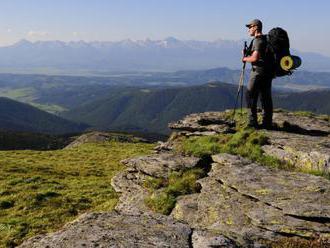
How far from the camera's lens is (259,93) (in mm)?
23656

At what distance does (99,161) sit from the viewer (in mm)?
39156

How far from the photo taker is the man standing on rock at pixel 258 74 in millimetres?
21797

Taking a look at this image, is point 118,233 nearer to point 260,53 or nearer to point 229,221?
point 229,221

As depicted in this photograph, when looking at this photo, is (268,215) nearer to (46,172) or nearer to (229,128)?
(229,128)

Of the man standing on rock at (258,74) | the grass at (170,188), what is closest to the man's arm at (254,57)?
the man standing on rock at (258,74)

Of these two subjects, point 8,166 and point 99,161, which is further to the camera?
point 99,161

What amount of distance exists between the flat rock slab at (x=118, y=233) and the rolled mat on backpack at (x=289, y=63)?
11.7 m

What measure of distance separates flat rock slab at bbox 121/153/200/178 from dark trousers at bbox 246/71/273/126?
5350 millimetres

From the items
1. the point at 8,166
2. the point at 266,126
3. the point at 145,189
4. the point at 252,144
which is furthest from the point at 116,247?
the point at 8,166

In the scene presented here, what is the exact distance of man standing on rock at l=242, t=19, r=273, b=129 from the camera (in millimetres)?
21797

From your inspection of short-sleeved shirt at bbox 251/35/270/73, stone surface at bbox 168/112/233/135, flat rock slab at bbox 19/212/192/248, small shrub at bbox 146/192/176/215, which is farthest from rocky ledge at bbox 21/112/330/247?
stone surface at bbox 168/112/233/135

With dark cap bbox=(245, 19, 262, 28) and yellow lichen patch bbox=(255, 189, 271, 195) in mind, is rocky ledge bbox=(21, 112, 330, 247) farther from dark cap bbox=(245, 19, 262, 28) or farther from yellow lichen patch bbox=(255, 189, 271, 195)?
dark cap bbox=(245, 19, 262, 28)

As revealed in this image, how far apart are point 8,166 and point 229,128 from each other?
59.9ft

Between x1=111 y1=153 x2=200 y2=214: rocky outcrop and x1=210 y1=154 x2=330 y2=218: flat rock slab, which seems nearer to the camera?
x1=210 y1=154 x2=330 y2=218: flat rock slab
